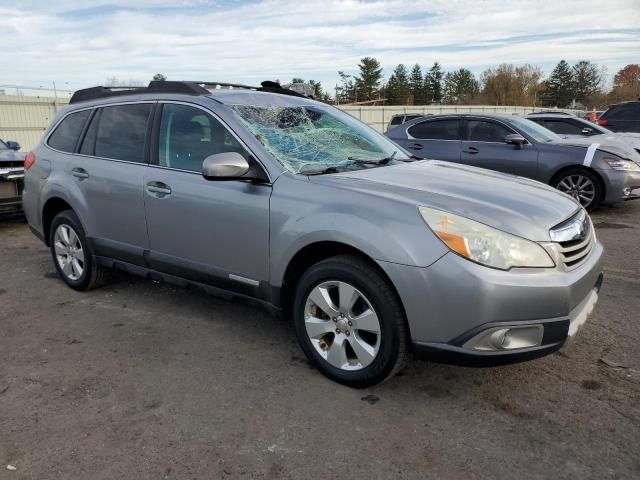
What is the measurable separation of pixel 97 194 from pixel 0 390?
1.75 meters

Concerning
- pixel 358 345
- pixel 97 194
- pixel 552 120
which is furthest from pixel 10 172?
pixel 552 120

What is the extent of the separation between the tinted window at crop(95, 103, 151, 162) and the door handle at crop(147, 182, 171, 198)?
0.91 ft

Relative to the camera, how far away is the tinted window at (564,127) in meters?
11.6

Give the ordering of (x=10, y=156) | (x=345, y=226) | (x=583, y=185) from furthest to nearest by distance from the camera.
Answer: (x=583, y=185)
(x=10, y=156)
(x=345, y=226)

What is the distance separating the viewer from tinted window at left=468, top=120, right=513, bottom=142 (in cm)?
880

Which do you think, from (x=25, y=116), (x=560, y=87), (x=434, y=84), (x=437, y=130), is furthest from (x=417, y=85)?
(x=437, y=130)

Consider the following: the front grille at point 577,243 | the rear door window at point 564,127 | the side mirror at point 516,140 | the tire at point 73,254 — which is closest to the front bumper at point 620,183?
the side mirror at point 516,140

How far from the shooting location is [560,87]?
93.9m

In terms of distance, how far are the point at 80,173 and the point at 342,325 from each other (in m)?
2.82

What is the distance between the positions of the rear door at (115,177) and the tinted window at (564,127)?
10118 mm

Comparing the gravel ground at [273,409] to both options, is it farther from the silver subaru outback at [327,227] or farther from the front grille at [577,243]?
the front grille at [577,243]

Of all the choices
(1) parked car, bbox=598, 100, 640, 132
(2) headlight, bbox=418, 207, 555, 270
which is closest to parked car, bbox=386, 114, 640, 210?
(2) headlight, bbox=418, 207, 555, 270

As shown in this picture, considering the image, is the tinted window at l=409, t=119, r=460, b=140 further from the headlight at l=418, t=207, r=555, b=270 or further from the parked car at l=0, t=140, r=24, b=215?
the headlight at l=418, t=207, r=555, b=270

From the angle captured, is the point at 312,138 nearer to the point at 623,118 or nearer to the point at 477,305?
the point at 477,305
